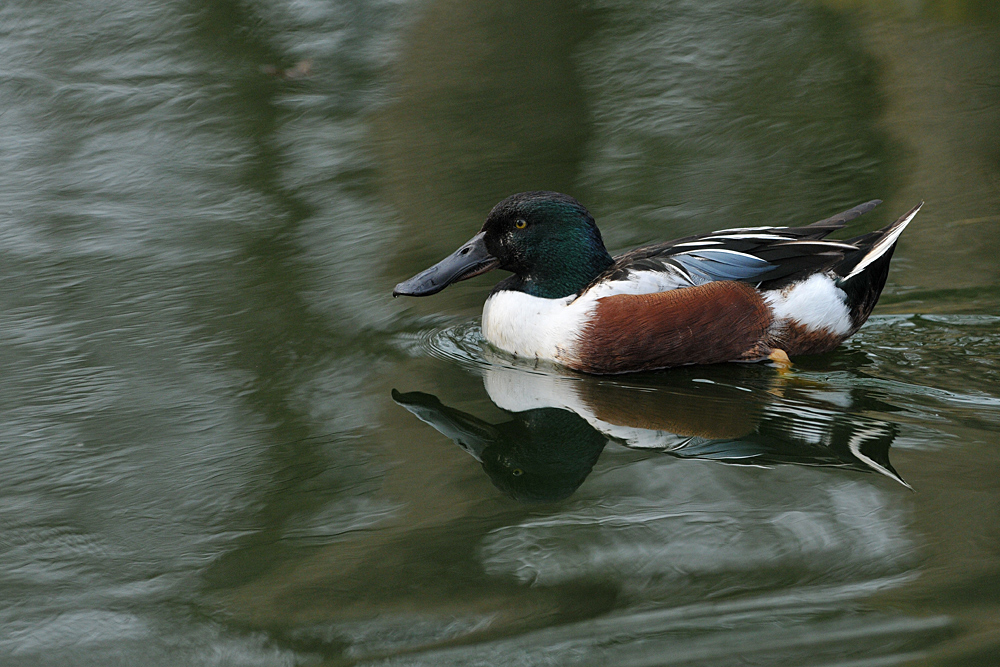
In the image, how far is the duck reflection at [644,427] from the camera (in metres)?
3.91

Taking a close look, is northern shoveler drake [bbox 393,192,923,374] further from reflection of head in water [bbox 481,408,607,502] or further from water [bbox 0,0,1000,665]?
reflection of head in water [bbox 481,408,607,502]

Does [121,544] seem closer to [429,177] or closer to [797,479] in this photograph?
[797,479]

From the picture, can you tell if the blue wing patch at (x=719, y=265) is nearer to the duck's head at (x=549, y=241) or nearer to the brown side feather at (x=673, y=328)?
the brown side feather at (x=673, y=328)

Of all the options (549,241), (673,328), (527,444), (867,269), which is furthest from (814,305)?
(527,444)

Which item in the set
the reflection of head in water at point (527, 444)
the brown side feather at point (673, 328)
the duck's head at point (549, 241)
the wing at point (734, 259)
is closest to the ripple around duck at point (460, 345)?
the duck's head at point (549, 241)

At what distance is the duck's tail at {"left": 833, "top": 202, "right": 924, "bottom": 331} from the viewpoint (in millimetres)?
4727

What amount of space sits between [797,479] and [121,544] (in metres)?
2.18

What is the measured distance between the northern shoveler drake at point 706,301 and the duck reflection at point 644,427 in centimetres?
16

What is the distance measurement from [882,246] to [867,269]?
112 millimetres

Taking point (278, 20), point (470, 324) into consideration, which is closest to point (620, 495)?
point (470, 324)

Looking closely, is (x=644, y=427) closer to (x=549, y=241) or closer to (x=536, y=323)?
(x=536, y=323)

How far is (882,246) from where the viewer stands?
4.73m

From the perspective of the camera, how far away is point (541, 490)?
382 cm

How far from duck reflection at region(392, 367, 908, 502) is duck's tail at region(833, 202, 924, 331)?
1.55ft
